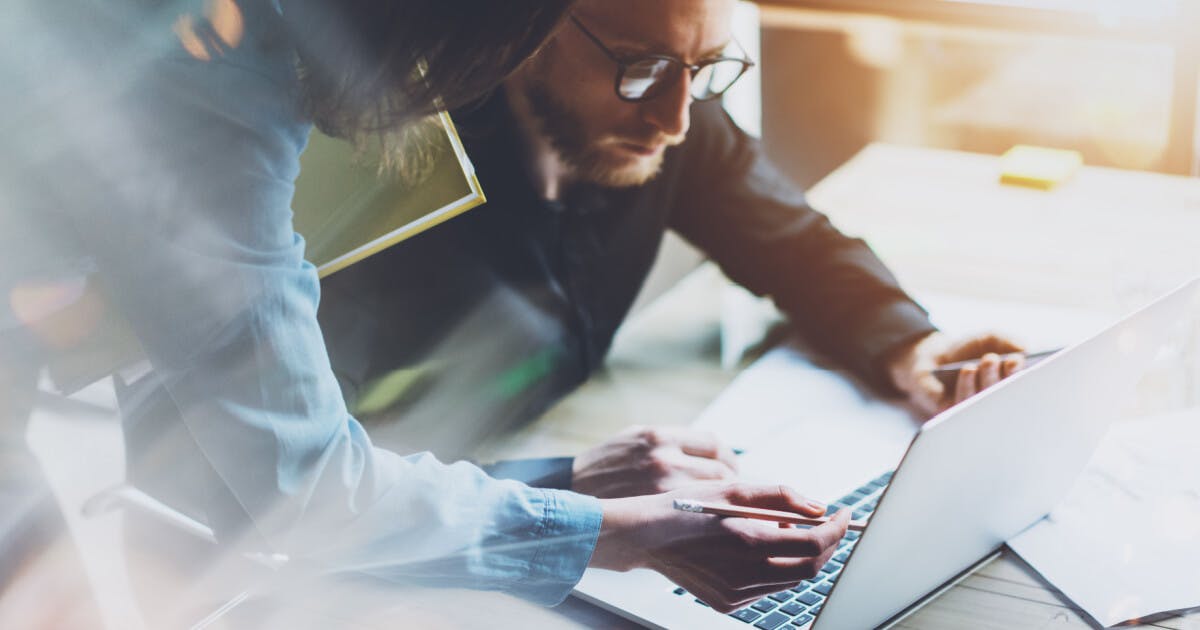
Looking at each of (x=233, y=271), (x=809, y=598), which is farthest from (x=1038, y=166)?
(x=233, y=271)

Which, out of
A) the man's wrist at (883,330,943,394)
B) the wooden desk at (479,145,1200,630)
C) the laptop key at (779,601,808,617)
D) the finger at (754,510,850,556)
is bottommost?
the wooden desk at (479,145,1200,630)

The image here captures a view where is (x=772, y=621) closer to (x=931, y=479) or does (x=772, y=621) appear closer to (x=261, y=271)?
(x=931, y=479)

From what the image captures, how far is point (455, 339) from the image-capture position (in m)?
1.04

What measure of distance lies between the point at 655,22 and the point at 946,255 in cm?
52

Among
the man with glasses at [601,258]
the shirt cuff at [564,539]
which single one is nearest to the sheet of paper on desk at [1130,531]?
the man with glasses at [601,258]

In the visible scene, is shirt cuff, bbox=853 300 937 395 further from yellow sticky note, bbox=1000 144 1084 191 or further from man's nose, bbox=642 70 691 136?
yellow sticky note, bbox=1000 144 1084 191

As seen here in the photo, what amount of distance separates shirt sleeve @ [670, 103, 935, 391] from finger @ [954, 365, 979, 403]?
84 mm

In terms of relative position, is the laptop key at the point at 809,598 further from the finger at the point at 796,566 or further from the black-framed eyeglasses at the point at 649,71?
the black-framed eyeglasses at the point at 649,71

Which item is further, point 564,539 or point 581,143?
point 581,143

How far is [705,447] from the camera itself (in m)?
0.86

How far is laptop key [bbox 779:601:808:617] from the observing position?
0.70 meters

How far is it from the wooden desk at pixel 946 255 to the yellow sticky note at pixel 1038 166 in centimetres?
2

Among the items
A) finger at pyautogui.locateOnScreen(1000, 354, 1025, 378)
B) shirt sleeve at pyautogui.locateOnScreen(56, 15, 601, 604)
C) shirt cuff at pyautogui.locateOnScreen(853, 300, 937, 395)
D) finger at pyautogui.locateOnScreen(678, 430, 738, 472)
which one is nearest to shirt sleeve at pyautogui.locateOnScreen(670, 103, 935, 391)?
shirt cuff at pyautogui.locateOnScreen(853, 300, 937, 395)

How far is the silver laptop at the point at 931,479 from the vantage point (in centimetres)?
61
